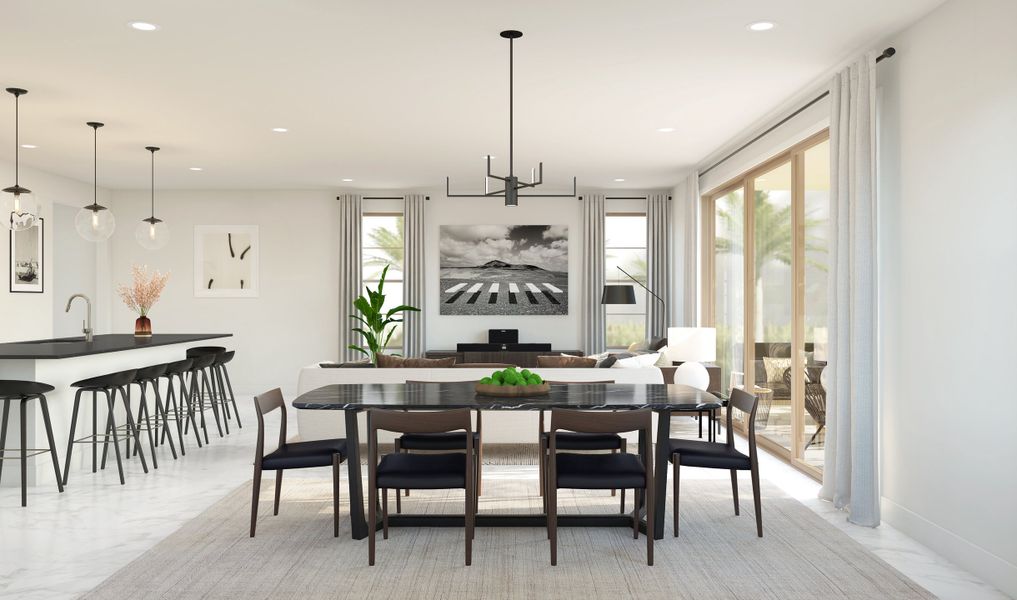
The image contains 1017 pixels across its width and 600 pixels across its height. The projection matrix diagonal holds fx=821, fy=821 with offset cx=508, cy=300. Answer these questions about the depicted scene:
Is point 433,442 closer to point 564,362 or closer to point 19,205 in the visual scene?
point 564,362

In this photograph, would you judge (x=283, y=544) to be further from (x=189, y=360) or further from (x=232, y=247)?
(x=232, y=247)

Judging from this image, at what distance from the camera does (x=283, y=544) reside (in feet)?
13.7

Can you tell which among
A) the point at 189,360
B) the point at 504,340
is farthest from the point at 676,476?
the point at 504,340

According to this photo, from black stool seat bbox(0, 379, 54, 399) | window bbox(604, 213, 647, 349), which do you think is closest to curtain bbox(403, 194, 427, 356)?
window bbox(604, 213, 647, 349)

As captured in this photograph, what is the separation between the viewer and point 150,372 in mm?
6289

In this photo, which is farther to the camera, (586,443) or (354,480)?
(586,443)

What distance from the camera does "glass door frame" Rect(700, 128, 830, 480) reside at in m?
6.00

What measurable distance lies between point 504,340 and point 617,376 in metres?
4.44

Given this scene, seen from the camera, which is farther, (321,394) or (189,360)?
(189,360)

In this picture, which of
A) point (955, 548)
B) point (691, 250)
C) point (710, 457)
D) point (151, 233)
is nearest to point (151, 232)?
point (151, 233)

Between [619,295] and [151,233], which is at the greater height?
[151,233]

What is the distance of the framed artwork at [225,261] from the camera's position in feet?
35.3

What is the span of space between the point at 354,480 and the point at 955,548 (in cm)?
295

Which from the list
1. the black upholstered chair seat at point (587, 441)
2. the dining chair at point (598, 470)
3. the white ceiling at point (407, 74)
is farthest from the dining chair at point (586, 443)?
the white ceiling at point (407, 74)
